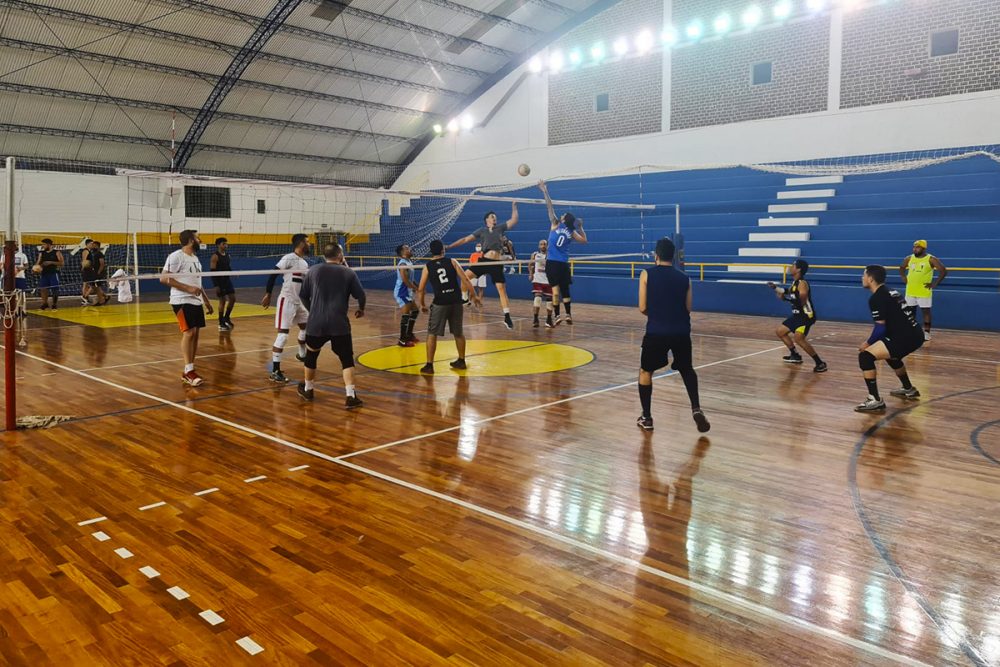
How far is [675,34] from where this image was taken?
67.5 feet

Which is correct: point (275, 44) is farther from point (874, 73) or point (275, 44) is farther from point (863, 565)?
point (863, 565)

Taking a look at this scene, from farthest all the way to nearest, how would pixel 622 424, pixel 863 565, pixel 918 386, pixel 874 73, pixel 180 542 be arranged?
pixel 874 73 < pixel 918 386 < pixel 622 424 < pixel 180 542 < pixel 863 565

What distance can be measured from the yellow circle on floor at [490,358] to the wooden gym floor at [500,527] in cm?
113

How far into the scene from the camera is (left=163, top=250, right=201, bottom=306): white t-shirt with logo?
7.75 meters

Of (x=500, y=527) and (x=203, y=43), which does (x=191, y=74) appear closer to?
(x=203, y=43)

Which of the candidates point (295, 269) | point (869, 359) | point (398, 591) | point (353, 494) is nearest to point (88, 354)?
point (295, 269)

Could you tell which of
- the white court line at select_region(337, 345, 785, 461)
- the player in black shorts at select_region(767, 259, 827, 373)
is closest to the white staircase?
the player in black shorts at select_region(767, 259, 827, 373)

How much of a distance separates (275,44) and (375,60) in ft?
11.2

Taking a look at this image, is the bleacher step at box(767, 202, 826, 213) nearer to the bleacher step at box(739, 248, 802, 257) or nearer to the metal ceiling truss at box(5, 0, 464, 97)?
the bleacher step at box(739, 248, 802, 257)

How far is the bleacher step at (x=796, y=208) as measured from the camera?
1730cm

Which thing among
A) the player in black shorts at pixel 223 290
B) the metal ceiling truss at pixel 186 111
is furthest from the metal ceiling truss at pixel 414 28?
the player in black shorts at pixel 223 290

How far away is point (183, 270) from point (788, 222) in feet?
47.2

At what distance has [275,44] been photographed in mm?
21531

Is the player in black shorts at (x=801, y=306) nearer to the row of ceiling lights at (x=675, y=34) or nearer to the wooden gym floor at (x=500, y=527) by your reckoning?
the wooden gym floor at (x=500, y=527)
